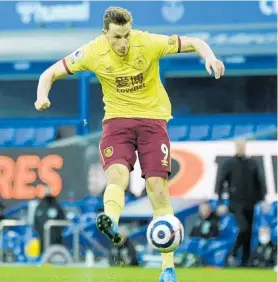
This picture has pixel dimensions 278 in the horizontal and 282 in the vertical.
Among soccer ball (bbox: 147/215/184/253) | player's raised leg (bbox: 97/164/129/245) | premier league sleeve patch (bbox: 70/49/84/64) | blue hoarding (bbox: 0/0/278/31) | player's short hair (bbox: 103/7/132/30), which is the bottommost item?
soccer ball (bbox: 147/215/184/253)

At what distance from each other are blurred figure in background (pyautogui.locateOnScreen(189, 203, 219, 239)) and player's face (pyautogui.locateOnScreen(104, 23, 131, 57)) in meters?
9.38

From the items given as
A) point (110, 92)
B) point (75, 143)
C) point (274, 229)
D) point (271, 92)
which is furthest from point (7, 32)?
point (110, 92)

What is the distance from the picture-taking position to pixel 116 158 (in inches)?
391

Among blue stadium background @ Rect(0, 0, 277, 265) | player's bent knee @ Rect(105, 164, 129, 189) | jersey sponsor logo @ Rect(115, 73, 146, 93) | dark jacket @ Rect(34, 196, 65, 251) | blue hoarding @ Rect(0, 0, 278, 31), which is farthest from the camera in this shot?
blue hoarding @ Rect(0, 0, 278, 31)

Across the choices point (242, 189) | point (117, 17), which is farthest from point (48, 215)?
point (117, 17)

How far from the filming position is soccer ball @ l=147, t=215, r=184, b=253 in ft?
31.1

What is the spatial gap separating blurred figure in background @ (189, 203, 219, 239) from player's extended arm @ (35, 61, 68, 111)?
9149 millimetres

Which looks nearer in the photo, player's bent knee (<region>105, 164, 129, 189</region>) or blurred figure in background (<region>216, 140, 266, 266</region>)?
player's bent knee (<region>105, 164, 129, 189</region>)

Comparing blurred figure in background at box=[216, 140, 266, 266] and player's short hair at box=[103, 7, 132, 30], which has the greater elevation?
player's short hair at box=[103, 7, 132, 30]

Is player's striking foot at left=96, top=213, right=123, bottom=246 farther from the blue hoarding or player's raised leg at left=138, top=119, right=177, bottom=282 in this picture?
the blue hoarding

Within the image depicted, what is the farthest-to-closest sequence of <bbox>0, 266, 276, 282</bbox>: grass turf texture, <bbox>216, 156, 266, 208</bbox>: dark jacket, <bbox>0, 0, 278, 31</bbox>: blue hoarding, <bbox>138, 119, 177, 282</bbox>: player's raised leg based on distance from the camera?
<bbox>0, 0, 278, 31</bbox>: blue hoarding < <bbox>216, 156, 266, 208</bbox>: dark jacket < <bbox>0, 266, 276, 282</bbox>: grass turf texture < <bbox>138, 119, 177, 282</bbox>: player's raised leg

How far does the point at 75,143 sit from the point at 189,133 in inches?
105

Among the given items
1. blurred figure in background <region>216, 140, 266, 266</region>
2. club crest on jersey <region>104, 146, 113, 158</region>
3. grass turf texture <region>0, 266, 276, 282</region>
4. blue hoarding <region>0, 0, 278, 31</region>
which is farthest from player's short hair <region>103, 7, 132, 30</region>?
blue hoarding <region>0, 0, 278, 31</region>

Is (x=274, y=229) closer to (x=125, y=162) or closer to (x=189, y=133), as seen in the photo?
(x=189, y=133)
